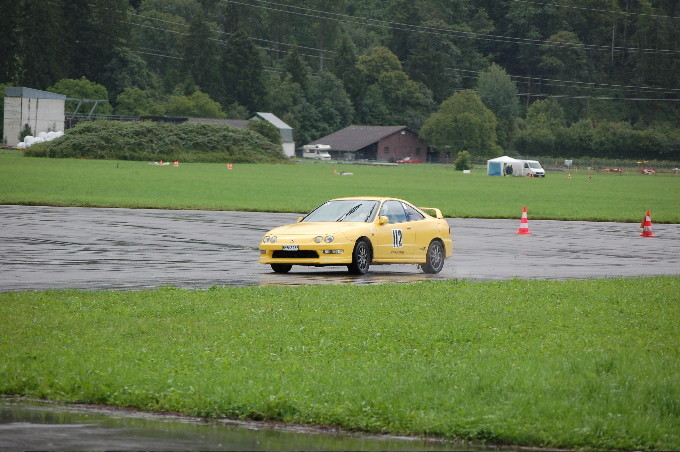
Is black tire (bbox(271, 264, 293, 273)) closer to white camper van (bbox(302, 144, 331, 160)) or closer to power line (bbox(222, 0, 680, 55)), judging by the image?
white camper van (bbox(302, 144, 331, 160))

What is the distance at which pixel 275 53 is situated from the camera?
604 feet

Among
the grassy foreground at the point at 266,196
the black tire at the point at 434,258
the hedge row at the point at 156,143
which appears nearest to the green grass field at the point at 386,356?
the black tire at the point at 434,258

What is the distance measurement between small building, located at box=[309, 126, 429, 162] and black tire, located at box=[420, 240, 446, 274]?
455 ft

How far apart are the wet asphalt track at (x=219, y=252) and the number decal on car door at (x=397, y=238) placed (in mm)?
576

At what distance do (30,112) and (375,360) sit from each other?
119 m

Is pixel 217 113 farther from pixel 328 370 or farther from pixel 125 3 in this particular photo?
pixel 328 370

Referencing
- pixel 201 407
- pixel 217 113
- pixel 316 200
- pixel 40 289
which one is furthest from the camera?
pixel 217 113

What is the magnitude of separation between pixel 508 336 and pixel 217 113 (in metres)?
138

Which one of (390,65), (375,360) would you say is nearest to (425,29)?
(390,65)

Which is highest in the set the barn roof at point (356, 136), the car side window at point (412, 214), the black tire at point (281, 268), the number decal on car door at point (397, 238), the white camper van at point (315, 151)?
the barn roof at point (356, 136)

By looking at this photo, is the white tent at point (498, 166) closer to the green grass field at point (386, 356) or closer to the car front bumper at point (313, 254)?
the car front bumper at point (313, 254)

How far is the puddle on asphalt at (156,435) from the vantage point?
8.09 meters

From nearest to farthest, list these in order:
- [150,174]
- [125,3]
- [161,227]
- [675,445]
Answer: [675,445] < [161,227] < [150,174] < [125,3]

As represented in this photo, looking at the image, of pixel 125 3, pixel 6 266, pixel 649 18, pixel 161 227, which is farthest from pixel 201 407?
pixel 649 18
